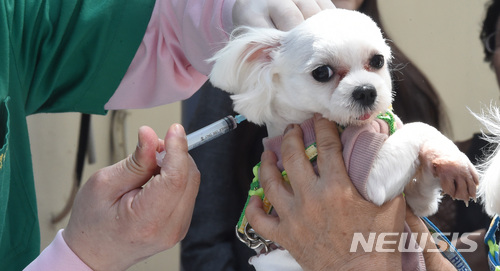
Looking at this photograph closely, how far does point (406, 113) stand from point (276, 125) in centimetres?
87

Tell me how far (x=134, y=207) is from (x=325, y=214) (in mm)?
293

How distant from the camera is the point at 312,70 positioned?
0.83 m

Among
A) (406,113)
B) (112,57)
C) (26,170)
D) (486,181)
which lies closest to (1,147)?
(26,170)

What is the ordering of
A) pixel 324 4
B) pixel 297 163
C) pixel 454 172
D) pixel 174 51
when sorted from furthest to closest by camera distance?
pixel 174 51 < pixel 324 4 < pixel 297 163 < pixel 454 172

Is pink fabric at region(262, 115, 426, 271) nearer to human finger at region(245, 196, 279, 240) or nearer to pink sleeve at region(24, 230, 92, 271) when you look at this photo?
human finger at region(245, 196, 279, 240)

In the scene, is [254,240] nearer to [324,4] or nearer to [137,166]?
[137,166]

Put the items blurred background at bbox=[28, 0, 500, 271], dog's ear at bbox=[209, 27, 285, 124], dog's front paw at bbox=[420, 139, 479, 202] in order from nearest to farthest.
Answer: dog's front paw at bbox=[420, 139, 479, 202]
dog's ear at bbox=[209, 27, 285, 124]
blurred background at bbox=[28, 0, 500, 271]

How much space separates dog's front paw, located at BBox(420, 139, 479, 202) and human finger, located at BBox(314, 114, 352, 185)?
131mm

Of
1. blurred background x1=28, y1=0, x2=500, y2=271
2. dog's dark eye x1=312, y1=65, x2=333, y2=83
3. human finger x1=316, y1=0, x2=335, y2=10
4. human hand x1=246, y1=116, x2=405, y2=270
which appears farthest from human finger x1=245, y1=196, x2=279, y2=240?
blurred background x1=28, y1=0, x2=500, y2=271

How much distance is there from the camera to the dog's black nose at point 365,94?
79 centimetres

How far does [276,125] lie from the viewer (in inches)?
38.0

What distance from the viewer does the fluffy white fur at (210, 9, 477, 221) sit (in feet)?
2.64

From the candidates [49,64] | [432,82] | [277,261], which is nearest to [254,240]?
[277,261]

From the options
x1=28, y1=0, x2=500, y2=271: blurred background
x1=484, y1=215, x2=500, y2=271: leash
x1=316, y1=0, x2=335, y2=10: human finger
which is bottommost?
x1=28, y1=0, x2=500, y2=271: blurred background
